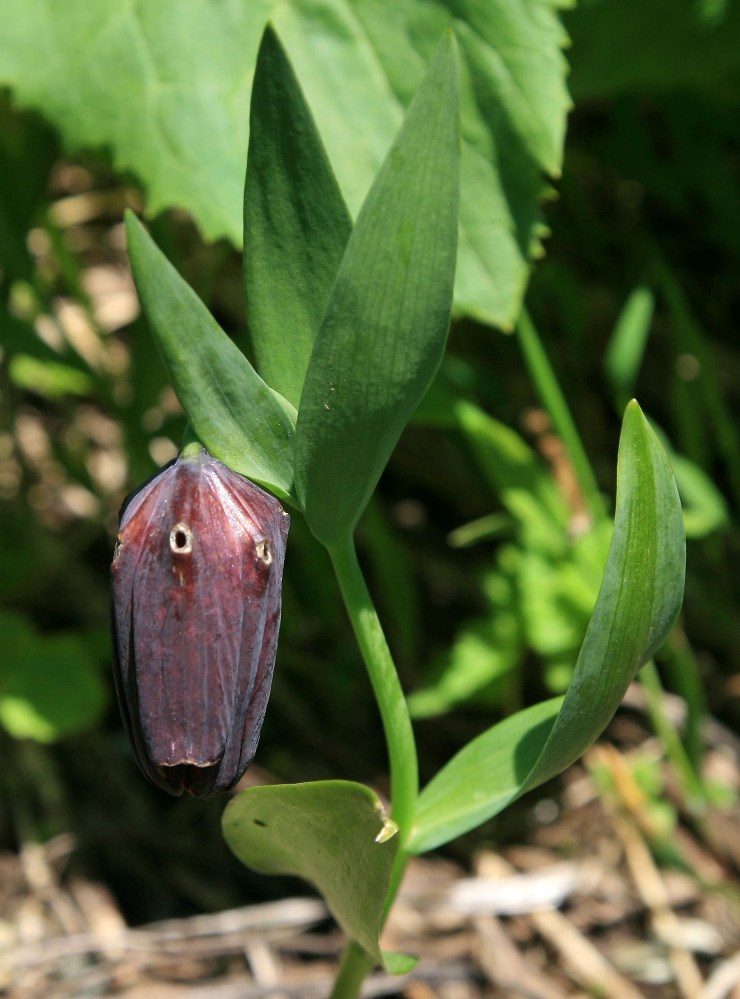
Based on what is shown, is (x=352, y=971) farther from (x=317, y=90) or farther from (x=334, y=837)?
(x=317, y=90)

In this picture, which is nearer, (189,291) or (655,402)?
(189,291)

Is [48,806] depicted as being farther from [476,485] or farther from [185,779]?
[185,779]

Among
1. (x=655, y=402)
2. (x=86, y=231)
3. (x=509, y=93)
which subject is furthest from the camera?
(x=86, y=231)

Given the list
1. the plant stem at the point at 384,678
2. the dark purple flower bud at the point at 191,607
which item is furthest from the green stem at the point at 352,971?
the dark purple flower bud at the point at 191,607

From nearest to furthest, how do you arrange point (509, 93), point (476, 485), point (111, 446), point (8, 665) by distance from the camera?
point (509, 93) < point (8, 665) < point (476, 485) < point (111, 446)

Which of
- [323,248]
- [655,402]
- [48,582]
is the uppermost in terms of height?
[323,248]

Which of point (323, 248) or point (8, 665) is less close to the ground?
point (323, 248)

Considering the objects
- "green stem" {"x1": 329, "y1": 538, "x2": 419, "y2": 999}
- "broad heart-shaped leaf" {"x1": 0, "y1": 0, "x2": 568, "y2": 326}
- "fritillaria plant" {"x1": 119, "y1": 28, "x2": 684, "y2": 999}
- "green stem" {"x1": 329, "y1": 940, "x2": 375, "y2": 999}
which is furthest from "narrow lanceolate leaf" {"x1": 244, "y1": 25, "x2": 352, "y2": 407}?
"green stem" {"x1": 329, "y1": 940, "x2": 375, "y2": 999}

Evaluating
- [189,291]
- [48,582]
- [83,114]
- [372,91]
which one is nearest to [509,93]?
[372,91]
